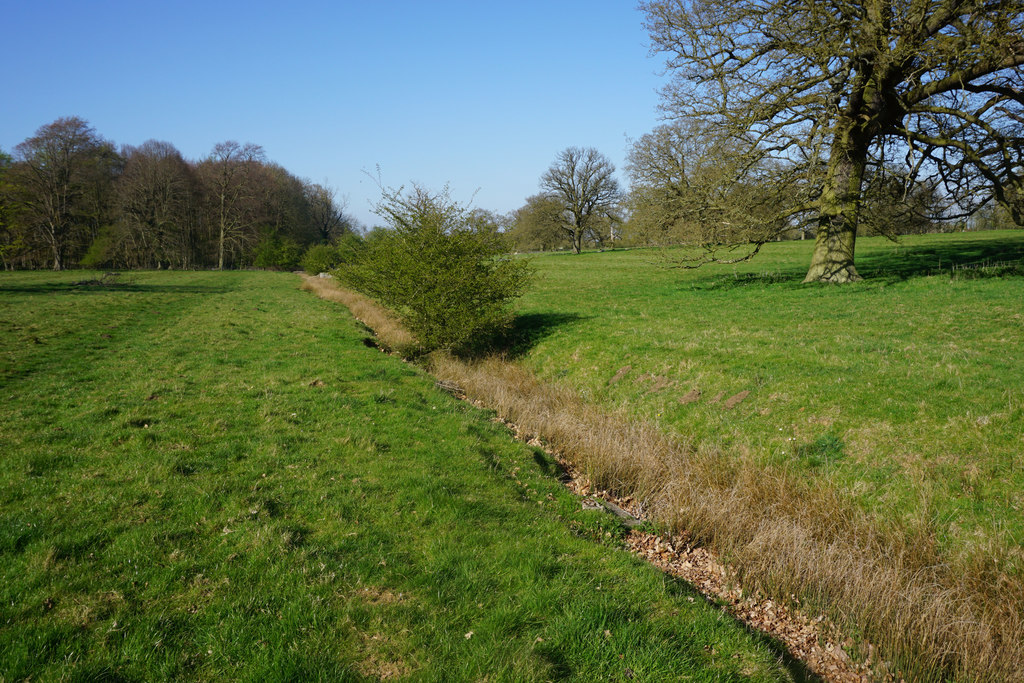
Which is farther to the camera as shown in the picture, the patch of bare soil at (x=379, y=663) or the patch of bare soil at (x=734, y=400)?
the patch of bare soil at (x=734, y=400)

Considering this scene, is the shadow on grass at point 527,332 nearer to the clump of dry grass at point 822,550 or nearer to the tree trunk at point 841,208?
the clump of dry grass at point 822,550

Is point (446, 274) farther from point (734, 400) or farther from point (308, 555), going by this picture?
point (308, 555)

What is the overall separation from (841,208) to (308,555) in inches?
772

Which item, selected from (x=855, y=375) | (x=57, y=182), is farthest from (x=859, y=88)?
(x=57, y=182)

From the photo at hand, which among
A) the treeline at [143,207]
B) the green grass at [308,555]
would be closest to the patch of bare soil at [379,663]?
the green grass at [308,555]

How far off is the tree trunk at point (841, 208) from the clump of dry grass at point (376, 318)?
15809 millimetres

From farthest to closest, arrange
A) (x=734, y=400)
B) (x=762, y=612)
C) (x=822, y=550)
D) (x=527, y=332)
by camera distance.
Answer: (x=527, y=332) < (x=734, y=400) < (x=822, y=550) < (x=762, y=612)

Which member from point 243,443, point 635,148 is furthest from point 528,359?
point 635,148

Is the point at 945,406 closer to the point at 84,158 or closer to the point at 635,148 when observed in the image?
the point at 635,148

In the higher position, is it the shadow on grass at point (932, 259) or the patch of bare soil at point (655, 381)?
the shadow on grass at point (932, 259)

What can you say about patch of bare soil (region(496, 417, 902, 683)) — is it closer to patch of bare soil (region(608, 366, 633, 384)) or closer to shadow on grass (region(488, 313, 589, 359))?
patch of bare soil (region(608, 366, 633, 384))

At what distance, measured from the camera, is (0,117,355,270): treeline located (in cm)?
4959

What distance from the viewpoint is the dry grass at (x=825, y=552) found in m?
4.86

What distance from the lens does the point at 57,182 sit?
49.3 meters
